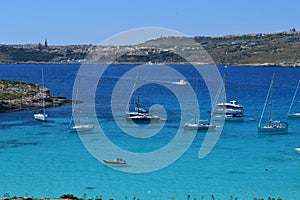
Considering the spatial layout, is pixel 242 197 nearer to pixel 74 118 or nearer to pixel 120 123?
pixel 120 123

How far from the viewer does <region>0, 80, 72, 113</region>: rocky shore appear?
75594 mm

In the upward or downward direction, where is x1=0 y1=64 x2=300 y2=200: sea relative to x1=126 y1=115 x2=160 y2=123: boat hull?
downward

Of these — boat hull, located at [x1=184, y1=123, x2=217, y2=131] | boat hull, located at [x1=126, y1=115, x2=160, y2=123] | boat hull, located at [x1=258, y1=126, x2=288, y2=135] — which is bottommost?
boat hull, located at [x1=258, y1=126, x2=288, y2=135]

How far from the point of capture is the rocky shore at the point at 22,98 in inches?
2976

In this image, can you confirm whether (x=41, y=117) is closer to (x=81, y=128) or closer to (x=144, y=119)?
(x=81, y=128)

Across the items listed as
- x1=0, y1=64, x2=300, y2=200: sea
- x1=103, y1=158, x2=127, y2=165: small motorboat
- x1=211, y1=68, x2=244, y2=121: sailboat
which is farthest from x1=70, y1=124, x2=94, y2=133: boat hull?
x1=211, y1=68, x2=244, y2=121: sailboat

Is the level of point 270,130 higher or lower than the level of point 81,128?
lower

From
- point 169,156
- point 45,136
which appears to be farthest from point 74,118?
point 169,156

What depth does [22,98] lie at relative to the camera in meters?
80.8

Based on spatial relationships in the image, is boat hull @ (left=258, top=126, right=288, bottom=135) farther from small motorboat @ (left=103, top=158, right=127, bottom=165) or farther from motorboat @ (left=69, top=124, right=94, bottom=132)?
small motorboat @ (left=103, top=158, right=127, bottom=165)

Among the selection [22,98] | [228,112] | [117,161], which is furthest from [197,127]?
[22,98]

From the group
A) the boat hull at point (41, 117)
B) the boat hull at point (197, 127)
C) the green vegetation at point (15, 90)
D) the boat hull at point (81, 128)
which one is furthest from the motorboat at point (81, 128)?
the green vegetation at point (15, 90)

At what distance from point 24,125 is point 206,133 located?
69.6ft

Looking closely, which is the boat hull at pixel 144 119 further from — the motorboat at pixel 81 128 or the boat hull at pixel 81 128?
the boat hull at pixel 81 128
